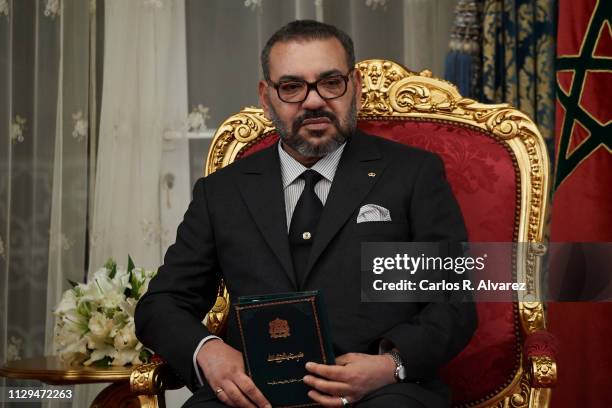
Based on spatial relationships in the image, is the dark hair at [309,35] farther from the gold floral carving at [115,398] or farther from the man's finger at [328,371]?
the gold floral carving at [115,398]

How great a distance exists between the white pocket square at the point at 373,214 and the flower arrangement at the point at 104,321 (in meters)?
0.75

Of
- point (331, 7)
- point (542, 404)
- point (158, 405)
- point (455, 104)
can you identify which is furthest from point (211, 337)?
point (331, 7)

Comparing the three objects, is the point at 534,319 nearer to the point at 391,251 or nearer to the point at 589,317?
the point at 391,251

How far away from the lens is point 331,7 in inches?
133

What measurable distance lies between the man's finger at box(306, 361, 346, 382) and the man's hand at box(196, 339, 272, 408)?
5.1 inches

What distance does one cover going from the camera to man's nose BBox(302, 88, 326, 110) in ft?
7.33

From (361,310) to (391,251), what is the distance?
6.6 inches

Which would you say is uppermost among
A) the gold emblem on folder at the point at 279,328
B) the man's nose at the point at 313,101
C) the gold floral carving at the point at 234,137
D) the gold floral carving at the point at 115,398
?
the man's nose at the point at 313,101

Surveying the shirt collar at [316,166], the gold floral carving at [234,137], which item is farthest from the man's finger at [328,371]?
the gold floral carving at [234,137]

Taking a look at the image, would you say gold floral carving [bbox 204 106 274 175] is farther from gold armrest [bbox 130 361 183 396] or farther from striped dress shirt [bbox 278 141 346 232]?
gold armrest [bbox 130 361 183 396]

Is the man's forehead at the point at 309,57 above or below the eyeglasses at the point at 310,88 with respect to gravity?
above

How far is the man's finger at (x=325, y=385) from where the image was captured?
185cm

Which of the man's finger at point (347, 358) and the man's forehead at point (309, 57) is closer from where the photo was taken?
the man's finger at point (347, 358)

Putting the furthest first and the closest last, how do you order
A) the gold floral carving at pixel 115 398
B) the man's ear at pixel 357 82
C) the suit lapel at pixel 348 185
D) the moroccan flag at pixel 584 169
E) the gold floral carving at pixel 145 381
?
1. the moroccan flag at pixel 584 169
2. the gold floral carving at pixel 115 398
3. the man's ear at pixel 357 82
4. the suit lapel at pixel 348 185
5. the gold floral carving at pixel 145 381
